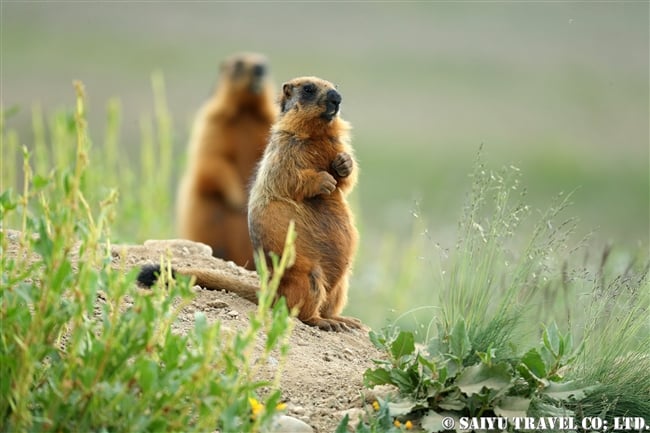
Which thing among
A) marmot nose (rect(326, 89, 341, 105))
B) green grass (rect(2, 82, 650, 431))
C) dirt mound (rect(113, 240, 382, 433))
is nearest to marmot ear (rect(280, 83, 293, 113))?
marmot nose (rect(326, 89, 341, 105))

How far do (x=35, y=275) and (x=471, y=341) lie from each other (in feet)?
6.61

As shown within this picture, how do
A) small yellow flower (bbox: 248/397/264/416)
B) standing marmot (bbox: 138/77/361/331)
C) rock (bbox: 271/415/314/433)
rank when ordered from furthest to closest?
1. standing marmot (bbox: 138/77/361/331)
2. rock (bbox: 271/415/314/433)
3. small yellow flower (bbox: 248/397/264/416)

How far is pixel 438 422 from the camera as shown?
440 cm

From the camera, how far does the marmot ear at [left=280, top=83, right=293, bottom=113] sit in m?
6.43

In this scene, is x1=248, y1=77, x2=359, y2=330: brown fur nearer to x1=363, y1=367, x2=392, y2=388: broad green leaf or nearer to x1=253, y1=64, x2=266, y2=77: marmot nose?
x1=363, y1=367, x2=392, y2=388: broad green leaf

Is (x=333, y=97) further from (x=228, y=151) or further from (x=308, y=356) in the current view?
(x=228, y=151)

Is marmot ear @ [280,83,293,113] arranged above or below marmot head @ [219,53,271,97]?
above

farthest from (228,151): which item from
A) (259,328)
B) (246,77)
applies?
(259,328)

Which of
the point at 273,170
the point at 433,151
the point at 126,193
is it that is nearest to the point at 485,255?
the point at 273,170

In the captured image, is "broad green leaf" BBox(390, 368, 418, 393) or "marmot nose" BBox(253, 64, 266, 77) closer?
"broad green leaf" BBox(390, 368, 418, 393)

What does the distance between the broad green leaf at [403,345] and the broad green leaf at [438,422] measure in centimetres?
30

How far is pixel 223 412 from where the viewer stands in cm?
372

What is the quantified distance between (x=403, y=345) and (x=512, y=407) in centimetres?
52

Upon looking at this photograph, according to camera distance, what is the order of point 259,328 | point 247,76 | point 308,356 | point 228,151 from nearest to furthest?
point 259,328 → point 308,356 → point 247,76 → point 228,151
